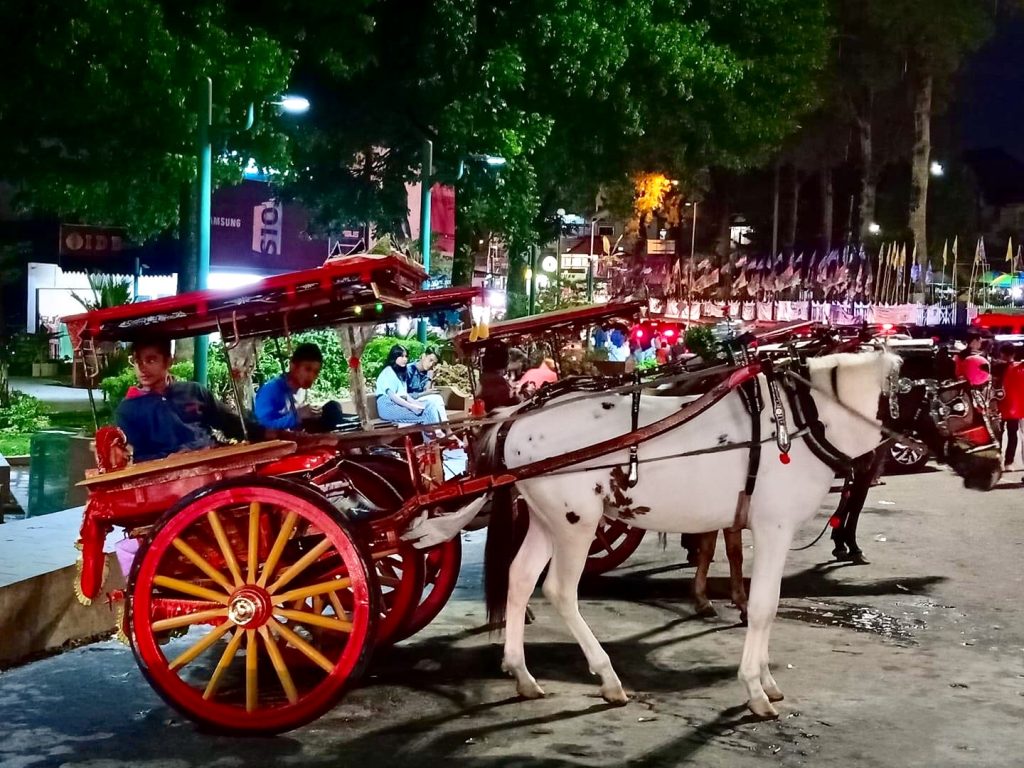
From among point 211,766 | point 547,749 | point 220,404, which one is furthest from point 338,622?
point 220,404

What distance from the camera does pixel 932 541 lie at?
11234 mm

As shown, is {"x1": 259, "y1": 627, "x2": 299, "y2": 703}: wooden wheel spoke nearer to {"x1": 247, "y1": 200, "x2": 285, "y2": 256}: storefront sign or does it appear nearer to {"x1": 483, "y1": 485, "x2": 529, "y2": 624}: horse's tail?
{"x1": 483, "y1": 485, "x2": 529, "y2": 624}: horse's tail

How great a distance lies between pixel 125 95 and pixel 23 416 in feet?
16.6

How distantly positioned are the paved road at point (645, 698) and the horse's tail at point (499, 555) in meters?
0.46

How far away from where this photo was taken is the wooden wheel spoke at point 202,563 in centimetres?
544

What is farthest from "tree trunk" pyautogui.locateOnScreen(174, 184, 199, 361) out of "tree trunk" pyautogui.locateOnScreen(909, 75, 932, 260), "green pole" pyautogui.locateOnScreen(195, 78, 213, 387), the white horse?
"tree trunk" pyautogui.locateOnScreen(909, 75, 932, 260)

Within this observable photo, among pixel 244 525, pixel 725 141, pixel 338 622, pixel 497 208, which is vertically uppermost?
pixel 725 141

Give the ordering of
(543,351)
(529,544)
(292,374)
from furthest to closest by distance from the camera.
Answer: (543,351) → (292,374) → (529,544)

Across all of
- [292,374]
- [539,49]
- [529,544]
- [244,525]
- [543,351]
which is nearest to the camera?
[244,525]

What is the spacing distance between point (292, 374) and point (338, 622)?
2370 mm

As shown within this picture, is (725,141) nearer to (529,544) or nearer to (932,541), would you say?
(932,541)

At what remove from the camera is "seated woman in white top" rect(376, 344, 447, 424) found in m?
11.3

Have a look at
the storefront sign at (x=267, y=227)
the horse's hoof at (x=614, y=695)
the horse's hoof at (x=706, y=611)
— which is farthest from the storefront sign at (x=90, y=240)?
the horse's hoof at (x=614, y=695)

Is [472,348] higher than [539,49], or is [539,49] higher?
[539,49]
